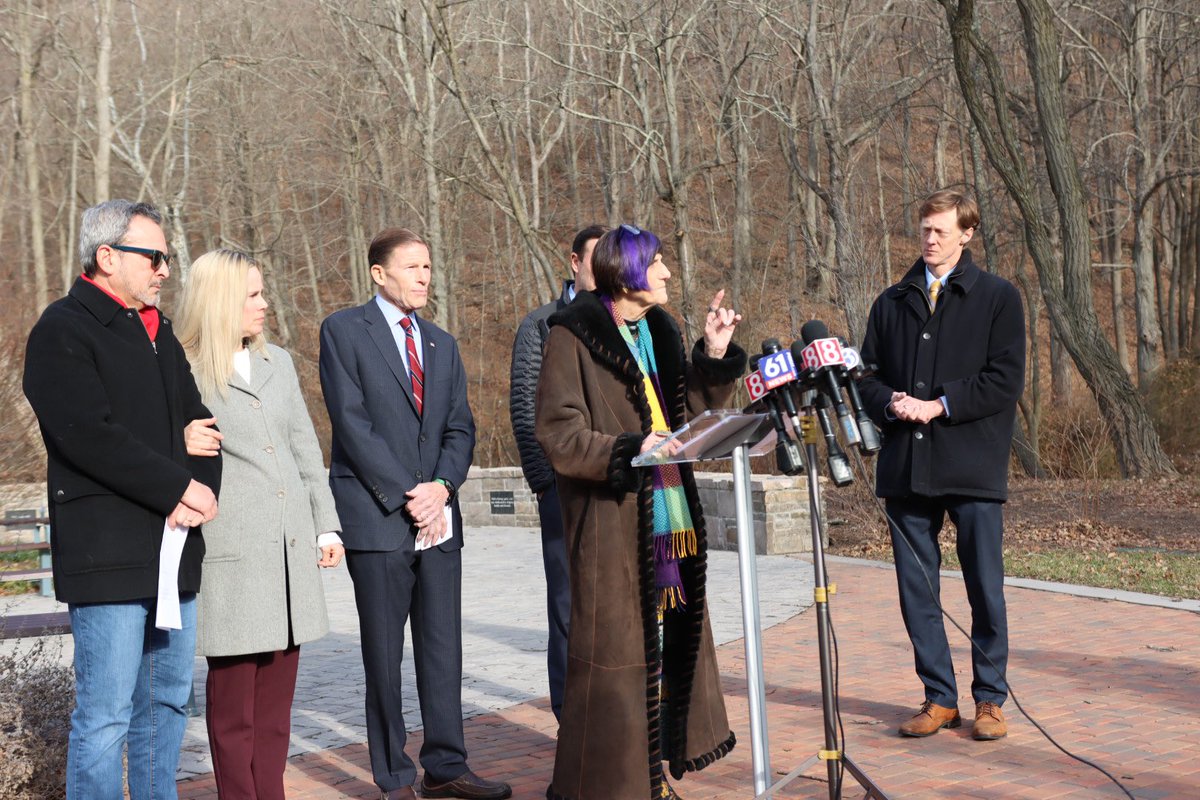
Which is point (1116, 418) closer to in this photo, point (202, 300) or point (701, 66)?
point (202, 300)

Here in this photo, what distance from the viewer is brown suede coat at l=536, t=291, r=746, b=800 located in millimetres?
4477

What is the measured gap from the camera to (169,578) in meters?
4.16

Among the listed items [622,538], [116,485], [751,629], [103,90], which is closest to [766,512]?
[622,538]

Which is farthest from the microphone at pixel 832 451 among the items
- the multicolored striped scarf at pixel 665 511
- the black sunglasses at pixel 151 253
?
the black sunglasses at pixel 151 253

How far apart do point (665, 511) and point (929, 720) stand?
1.88m

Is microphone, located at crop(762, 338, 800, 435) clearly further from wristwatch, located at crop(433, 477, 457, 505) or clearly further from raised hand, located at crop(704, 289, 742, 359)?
wristwatch, located at crop(433, 477, 457, 505)

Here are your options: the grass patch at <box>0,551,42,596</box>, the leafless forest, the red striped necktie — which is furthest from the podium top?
the leafless forest

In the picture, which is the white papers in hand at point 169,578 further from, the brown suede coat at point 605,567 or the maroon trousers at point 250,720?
the brown suede coat at point 605,567

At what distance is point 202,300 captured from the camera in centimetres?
464

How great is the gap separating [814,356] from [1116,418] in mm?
14463

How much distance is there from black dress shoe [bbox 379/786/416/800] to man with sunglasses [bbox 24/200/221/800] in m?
1.04

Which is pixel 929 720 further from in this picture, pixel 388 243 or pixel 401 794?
pixel 388 243

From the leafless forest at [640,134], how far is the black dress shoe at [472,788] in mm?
10698

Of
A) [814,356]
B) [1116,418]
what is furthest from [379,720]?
[1116,418]
